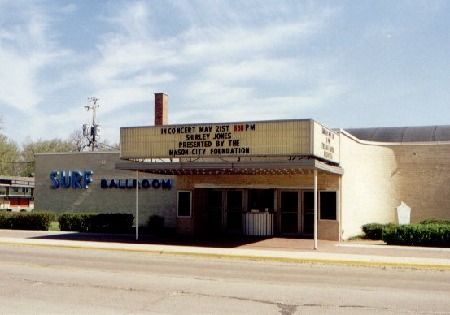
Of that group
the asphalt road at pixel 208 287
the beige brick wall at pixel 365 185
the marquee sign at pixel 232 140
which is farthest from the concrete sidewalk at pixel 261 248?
the marquee sign at pixel 232 140

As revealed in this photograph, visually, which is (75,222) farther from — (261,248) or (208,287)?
(208,287)

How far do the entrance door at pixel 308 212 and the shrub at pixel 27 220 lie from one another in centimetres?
1449

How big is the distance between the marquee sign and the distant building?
3129 cm

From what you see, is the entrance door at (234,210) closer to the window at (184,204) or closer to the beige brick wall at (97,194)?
the window at (184,204)

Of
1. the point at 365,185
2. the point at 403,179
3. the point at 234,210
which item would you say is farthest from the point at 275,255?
the point at 403,179

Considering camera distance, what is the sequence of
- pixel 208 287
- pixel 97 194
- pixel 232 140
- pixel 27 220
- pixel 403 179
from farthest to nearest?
pixel 97 194 < pixel 27 220 < pixel 403 179 < pixel 232 140 < pixel 208 287

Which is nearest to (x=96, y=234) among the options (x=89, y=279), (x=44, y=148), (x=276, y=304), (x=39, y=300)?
(x=89, y=279)

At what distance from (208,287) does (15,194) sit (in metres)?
50.1

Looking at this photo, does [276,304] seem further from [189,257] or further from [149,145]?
[149,145]

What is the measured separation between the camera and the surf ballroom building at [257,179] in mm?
22031

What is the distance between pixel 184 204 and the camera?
27.9m

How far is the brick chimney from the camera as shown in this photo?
3092cm

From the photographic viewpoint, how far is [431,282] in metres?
14.1

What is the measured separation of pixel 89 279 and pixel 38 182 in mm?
23895
